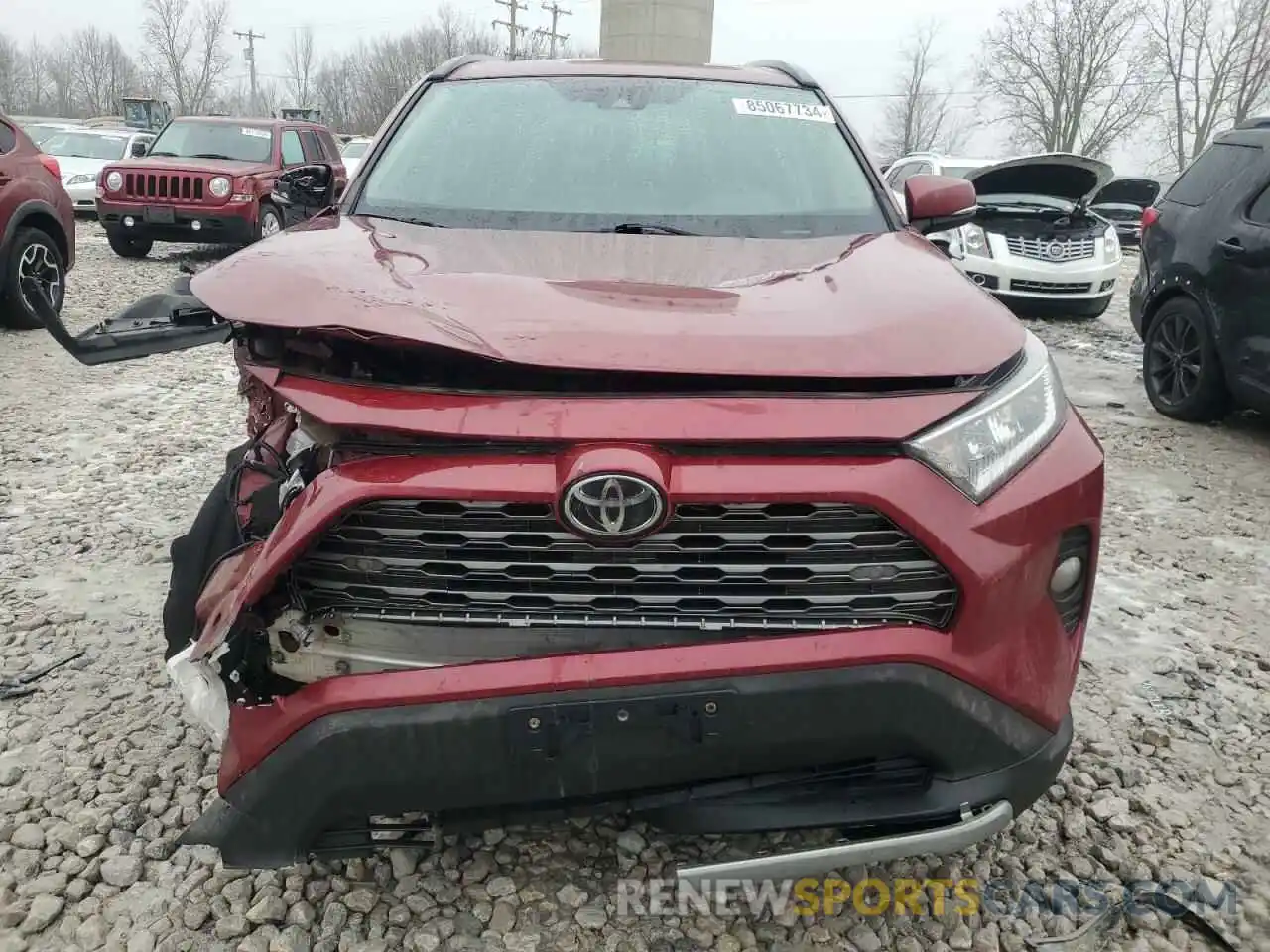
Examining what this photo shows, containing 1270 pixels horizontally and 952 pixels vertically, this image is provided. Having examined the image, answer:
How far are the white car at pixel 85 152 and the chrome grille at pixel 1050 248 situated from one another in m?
13.3

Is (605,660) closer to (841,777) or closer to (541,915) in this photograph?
(841,777)

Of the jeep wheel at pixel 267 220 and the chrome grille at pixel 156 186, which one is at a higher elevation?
the chrome grille at pixel 156 186

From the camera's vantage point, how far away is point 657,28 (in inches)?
794

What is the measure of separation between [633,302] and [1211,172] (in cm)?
541

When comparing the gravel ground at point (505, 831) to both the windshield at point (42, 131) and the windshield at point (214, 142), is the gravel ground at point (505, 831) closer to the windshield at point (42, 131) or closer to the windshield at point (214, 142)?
the windshield at point (214, 142)

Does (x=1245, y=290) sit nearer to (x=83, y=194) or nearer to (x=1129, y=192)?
(x=1129, y=192)

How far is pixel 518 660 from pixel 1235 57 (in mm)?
51050

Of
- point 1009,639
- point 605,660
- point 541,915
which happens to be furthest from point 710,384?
point 541,915

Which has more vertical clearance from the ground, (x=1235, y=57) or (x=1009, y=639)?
(x=1235, y=57)

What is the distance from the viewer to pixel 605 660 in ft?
5.17

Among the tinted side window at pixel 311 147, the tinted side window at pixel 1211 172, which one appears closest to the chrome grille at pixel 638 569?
the tinted side window at pixel 1211 172

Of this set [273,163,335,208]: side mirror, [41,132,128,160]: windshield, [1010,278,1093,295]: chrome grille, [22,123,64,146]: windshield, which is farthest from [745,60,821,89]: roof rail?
[22,123,64,146]: windshield

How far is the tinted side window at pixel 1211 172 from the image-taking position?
5.43m

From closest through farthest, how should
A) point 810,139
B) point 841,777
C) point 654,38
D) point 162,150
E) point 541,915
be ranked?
point 841,777, point 541,915, point 810,139, point 162,150, point 654,38
